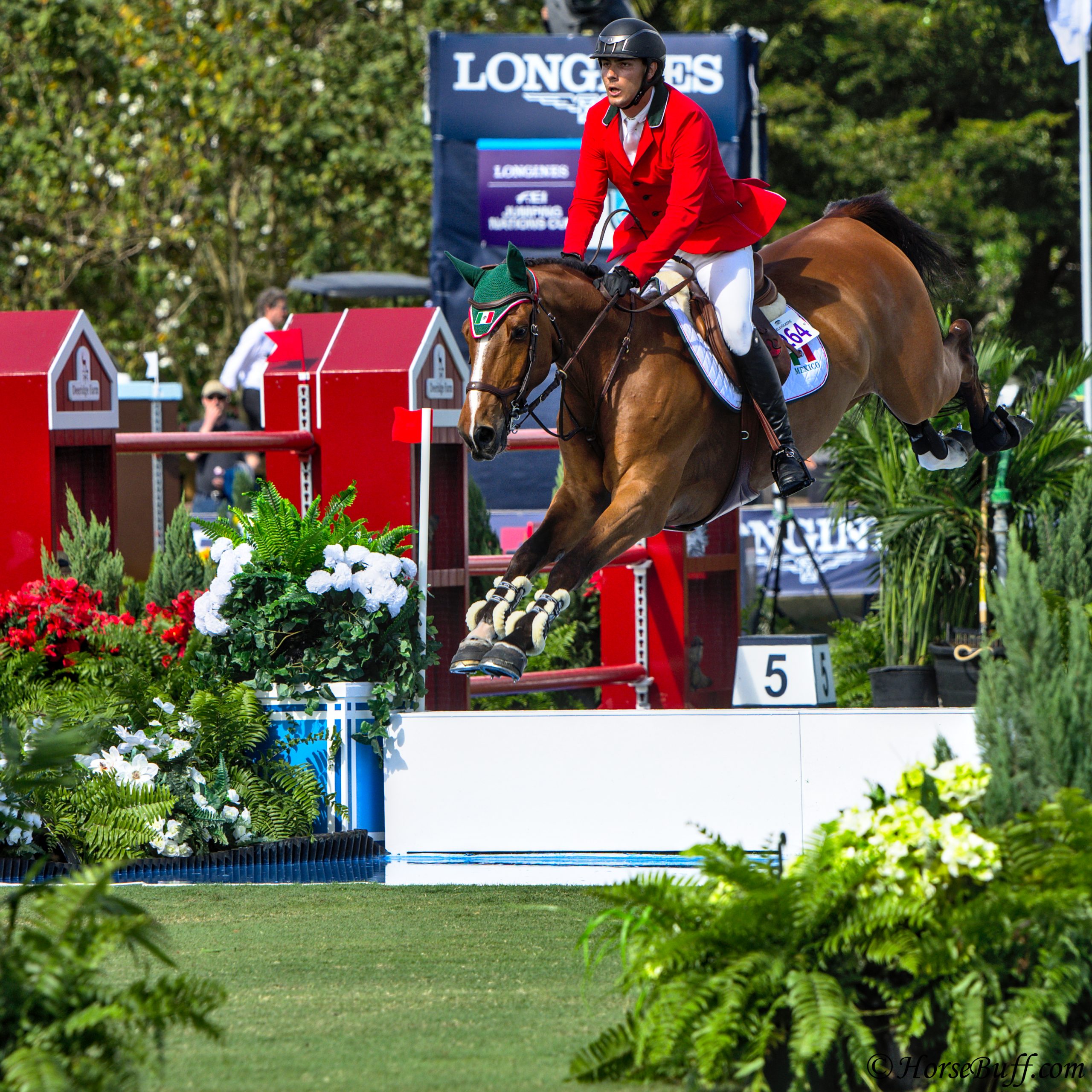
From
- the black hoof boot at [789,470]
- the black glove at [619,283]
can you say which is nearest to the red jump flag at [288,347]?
the black glove at [619,283]

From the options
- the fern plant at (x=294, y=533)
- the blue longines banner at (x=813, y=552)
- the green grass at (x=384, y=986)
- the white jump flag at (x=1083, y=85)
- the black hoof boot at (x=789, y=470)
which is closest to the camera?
the green grass at (x=384, y=986)

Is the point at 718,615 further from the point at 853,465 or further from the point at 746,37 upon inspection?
the point at 746,37

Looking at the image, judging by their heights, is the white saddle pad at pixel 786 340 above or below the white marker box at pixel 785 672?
above

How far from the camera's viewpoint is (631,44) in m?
4.86

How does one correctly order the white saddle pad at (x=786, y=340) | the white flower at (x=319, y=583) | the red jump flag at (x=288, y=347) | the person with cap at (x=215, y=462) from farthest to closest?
1. the person with cap at (x=215, y=462)
2. the red jump flag at (x=288, y=347)
3. the white flower at (x=319, y=583)
4. the white saddle pad at (x=786, y=340)

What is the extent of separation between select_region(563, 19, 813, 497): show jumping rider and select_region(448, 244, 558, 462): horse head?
37cm

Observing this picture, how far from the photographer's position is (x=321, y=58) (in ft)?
59.4

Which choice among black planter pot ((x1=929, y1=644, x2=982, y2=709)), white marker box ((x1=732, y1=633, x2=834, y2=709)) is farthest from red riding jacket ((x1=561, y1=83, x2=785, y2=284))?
black planter pot ((x1=929, y1=644, x2=982, y2=709))

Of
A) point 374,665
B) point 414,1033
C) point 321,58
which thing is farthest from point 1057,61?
point 414,1033

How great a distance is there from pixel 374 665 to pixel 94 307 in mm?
14802

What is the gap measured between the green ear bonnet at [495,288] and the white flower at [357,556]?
1.25 metres

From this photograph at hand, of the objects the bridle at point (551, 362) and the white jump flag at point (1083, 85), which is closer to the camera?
the bridle at point (551, 362)

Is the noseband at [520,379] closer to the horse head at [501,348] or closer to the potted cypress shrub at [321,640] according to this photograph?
the horse head at [501,348]

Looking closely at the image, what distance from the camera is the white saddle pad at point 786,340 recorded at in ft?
16.8
